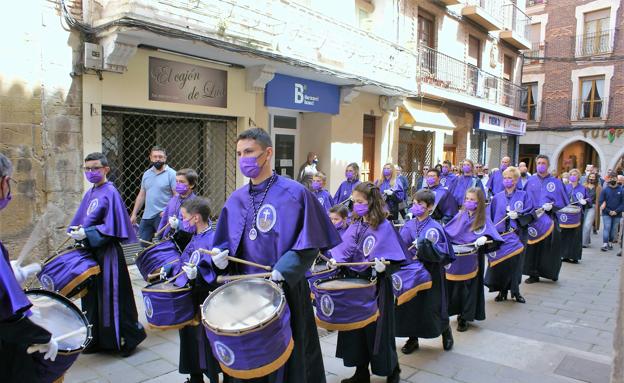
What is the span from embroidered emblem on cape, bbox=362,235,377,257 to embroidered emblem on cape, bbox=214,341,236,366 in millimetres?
1805

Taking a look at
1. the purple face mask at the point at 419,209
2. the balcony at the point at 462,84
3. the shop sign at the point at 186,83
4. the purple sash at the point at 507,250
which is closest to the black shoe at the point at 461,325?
the purple sash at the point at 507,250

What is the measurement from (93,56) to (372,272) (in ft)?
19.4

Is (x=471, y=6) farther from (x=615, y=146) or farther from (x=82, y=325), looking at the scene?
(x=82, y=325)

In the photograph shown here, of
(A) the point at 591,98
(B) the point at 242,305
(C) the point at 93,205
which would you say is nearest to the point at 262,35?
(C) the point at 93,205

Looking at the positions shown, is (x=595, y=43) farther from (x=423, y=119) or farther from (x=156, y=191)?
(x=156, y=191)

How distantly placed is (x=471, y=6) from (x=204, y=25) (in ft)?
43.3

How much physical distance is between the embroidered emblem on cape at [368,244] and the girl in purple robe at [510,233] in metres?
3.16

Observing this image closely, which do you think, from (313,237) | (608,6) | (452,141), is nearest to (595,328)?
(313,237)

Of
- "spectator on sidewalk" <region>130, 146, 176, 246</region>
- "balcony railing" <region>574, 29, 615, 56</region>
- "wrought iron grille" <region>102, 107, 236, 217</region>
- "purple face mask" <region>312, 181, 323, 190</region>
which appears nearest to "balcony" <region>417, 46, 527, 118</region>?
"balcony railing" <region>574, 29, 615, 56</region>

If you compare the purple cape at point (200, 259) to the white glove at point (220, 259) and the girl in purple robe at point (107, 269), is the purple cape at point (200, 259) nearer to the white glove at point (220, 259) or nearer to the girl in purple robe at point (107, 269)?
the white glove at point (220, 259)

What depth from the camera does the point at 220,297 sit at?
116 inches

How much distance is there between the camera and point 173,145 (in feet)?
34.0

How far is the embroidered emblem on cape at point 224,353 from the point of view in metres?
2.65

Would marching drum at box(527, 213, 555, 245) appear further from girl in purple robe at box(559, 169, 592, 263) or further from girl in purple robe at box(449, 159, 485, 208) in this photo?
girl in purple robe at box(449, 159, 485, 208)
